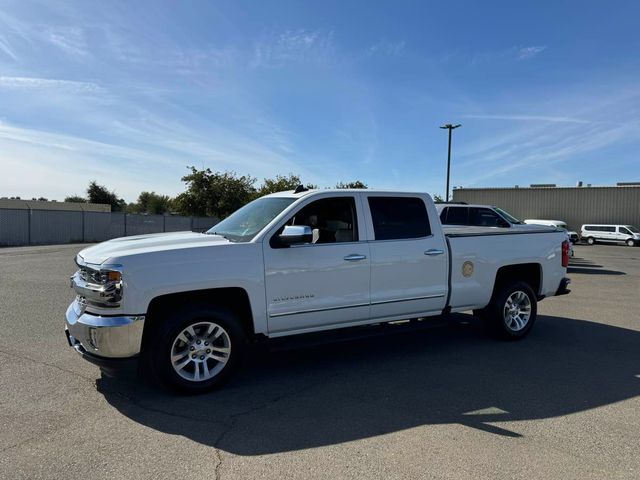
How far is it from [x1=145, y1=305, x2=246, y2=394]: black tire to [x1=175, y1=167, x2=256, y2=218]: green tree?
127 feet

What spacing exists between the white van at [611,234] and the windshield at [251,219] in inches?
1697

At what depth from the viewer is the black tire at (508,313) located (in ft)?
21.2

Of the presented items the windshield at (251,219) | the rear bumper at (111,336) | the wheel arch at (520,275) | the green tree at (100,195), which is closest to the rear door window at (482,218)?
the wheel arch at (520,275)

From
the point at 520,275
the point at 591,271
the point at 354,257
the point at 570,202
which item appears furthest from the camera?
the point at 570,202

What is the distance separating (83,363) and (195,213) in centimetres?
3970

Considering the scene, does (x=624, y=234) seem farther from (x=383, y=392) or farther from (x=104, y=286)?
(x=104, y=286)

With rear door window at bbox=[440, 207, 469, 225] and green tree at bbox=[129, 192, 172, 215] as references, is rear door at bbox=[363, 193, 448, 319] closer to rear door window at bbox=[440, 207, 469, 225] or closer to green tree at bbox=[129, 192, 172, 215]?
rear door window at bbox=[440, 207, 469, 225]

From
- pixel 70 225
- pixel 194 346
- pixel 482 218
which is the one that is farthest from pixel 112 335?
pixel 70 225

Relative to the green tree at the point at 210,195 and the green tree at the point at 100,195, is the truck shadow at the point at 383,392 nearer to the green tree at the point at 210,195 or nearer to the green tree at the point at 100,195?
the green tree at the point at 210,195

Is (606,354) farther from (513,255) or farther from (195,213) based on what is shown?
(195,213)

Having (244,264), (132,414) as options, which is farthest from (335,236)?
(132,414)

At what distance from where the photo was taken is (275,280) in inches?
187

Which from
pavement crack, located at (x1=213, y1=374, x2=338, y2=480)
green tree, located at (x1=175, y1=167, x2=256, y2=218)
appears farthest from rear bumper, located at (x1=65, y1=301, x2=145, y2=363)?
green tree, located at (x1=175, y1=167, x2=256, y2=218)

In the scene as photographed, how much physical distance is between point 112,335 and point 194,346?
732 millimetres
